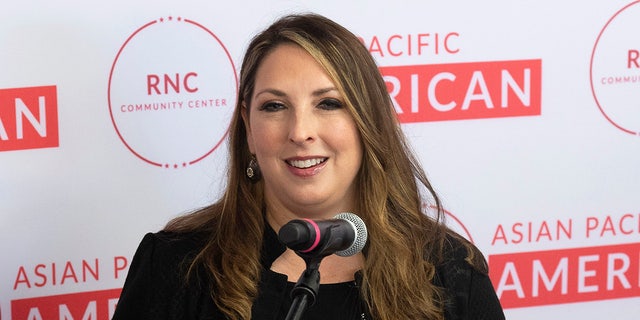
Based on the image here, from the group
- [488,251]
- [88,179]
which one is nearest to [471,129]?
[488,251]

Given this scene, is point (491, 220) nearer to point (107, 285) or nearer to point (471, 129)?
point (471, 129)

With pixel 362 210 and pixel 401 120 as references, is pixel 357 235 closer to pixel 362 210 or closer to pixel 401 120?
pixel 362 210

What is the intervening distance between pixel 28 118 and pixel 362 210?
771 millimetres

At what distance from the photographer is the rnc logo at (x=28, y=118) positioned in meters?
2.26

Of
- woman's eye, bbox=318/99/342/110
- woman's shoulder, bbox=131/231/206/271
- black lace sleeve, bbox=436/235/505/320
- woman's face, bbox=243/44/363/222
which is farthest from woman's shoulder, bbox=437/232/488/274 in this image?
woman's shoulder, bbox=131/231/206/271

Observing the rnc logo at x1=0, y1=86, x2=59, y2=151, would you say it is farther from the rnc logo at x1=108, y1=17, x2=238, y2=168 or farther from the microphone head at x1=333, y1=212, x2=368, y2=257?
the microphone head at x1=333, y1=212, x2=368, y2=257

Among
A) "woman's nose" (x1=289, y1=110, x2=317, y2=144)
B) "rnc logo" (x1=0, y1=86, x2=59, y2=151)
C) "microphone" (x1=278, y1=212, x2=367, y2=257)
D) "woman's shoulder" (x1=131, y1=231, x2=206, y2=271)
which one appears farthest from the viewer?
"rnc logo" (x1=0, y1=86, x2=59, y2=151)

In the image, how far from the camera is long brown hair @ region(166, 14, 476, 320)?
1985 mm

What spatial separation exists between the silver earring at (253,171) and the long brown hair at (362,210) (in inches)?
0.7

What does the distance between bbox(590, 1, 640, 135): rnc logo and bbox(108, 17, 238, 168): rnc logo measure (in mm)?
937

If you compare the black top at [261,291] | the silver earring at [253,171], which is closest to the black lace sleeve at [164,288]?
the black top at [261,291]

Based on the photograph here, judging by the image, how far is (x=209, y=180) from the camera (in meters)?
2.44

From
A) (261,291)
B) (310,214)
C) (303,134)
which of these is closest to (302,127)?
(303,134)

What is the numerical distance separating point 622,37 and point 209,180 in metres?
1.11
